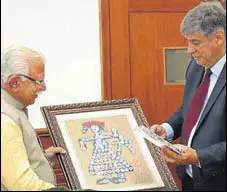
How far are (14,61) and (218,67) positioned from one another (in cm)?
103

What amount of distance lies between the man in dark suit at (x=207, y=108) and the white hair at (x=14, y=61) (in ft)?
2.52

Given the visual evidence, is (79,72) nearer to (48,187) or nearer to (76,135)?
(76,135)

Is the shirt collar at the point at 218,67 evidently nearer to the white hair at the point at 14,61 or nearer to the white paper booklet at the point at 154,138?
the white paper booklet at the point at 154,138

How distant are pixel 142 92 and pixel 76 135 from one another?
1.31 m

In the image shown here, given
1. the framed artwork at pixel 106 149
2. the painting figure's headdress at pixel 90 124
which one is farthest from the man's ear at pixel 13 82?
the painting figure's headdress at pixel 90 124

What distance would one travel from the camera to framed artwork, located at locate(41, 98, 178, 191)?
2.84 m

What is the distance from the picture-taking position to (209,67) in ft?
9.50

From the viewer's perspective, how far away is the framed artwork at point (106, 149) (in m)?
2.84

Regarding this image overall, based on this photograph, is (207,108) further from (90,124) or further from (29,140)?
(29,140)

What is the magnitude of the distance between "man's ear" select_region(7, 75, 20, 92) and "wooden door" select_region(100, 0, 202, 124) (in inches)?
59.6

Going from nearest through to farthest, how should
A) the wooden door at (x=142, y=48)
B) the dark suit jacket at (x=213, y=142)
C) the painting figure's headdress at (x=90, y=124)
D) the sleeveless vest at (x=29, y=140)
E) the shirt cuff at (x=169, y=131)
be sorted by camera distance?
the sleeveless vest at (x=29, y=140), the dark suit jacket at (x=213, y=142), the painting figure's headdress at (x=90, y=124), the shirt cuff at (x=169, y=131), the wooden door at (x=142, y=48)

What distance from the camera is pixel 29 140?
2578mm

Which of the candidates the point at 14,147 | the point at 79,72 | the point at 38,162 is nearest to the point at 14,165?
the point at 14,147

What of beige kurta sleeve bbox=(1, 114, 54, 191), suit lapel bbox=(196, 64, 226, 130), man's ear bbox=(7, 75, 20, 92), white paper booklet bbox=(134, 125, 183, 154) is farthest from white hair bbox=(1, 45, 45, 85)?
suit lapel bbox=(196, 64, 226, 130)
